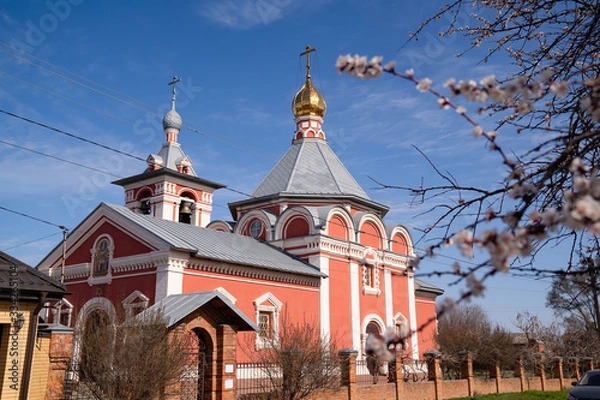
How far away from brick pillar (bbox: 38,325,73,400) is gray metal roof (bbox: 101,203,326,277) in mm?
6180

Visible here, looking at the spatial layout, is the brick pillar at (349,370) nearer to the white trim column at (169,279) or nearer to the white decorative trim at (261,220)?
the white trim column at (169,279)

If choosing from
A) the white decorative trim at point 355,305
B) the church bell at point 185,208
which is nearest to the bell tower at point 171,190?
A: the church bell at point 185,208

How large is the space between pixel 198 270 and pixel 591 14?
1264cm

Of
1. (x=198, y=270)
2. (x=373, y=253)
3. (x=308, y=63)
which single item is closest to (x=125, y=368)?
(x=198, y=270)

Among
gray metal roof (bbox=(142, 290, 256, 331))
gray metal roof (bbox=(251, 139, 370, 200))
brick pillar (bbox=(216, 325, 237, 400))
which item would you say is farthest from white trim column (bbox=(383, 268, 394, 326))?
brick pillar (bbox=(216, 325, 237, 400))

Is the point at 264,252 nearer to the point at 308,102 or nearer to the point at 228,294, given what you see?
the point at 228,294

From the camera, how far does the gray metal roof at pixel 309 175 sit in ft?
73.2

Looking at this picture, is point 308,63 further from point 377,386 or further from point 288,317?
point 377,386

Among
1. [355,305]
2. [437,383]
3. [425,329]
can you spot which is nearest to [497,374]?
[425,329]

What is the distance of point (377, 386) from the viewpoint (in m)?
13.9

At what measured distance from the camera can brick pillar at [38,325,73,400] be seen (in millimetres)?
8172

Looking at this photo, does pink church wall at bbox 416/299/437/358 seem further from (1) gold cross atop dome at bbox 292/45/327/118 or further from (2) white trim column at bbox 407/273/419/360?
(1) gold cross atop dome at bbox 292/45/327/118

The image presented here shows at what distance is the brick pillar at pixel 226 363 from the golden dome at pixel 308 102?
17.2m
